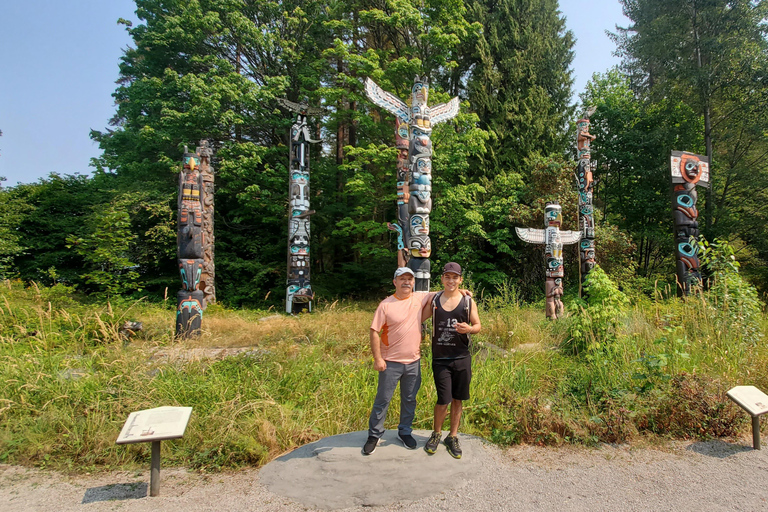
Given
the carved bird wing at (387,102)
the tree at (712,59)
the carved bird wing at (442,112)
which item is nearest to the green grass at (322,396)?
the carved bird wing at (442,112)

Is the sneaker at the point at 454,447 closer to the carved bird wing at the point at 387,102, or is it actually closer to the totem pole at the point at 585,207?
the carved bird wing at the point at 387,102

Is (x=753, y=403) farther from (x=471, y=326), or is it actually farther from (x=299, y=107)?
(x=299, y=107)

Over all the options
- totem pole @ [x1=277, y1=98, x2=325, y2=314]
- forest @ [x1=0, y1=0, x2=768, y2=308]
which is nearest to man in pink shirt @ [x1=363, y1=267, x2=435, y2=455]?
totem pole @ [x1=277, y1=98, x2=325, y2=314]

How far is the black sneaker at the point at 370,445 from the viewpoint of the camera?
3.04 m

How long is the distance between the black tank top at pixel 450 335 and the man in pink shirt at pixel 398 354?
0.15 meters

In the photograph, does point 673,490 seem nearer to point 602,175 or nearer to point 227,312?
point 227,312

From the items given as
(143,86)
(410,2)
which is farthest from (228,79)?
(410,2)

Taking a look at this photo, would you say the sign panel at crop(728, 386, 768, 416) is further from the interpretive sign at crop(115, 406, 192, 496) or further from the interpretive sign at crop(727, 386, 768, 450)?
the interpretive sign at crop(115, 406, 192, 496)

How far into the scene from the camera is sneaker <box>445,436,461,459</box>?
310 cm

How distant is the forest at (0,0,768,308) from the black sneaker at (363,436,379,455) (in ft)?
31.7

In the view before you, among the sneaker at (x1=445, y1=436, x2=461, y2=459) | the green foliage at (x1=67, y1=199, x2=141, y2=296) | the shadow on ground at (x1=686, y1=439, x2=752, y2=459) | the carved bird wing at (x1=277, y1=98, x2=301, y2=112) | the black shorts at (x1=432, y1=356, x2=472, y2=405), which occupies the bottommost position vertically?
the shadow on ground at (x1=686, y1=439, x2=752, y2=459)

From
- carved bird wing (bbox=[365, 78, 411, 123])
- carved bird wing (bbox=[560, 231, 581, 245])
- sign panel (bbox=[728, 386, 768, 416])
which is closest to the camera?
sign panel (bbox=[728, 386, 768, 416])

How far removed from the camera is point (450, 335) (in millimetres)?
3092

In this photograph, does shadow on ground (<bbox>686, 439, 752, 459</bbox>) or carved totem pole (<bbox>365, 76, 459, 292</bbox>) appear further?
carved totem pole (<bbox>365, 76, 459, 292</bbox>)
